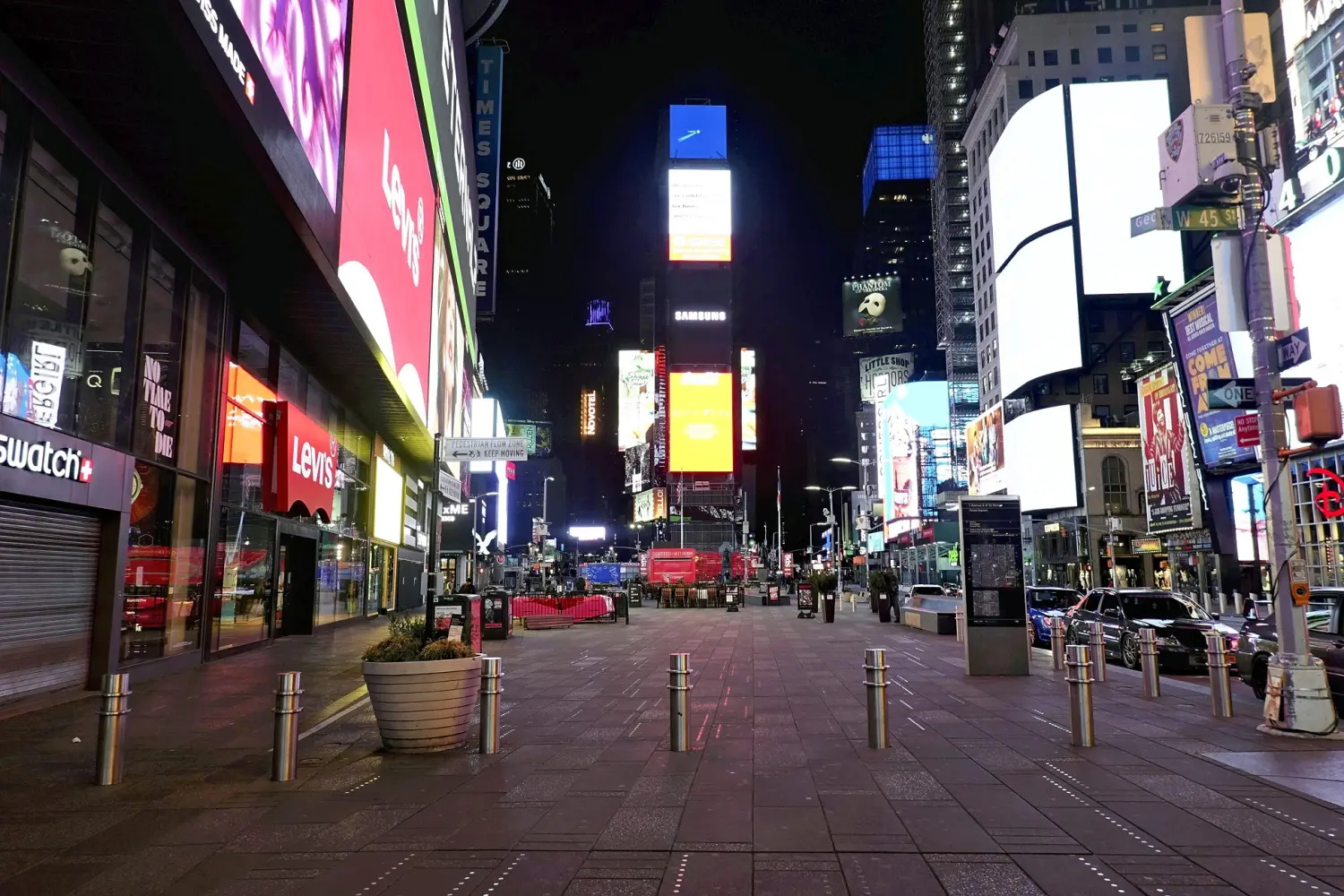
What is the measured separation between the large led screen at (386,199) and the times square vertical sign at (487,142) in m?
25.8

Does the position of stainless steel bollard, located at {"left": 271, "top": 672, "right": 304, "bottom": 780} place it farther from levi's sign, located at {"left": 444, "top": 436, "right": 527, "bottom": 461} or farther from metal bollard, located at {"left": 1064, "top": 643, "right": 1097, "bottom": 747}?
metal bollard, located at {"left": 1064, "top": 643, "right": 1097, "bottom": 747}

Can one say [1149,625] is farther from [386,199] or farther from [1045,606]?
[386,199]

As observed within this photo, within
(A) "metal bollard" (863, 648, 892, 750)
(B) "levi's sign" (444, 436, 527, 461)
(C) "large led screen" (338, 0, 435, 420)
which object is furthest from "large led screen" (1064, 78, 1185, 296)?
(A) "metal bollard" (863, 648, 892, 750)

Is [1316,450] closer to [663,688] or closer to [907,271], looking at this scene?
[663,688]

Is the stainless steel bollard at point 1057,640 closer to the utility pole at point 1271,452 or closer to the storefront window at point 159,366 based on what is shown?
the utility pole at point 1271,452

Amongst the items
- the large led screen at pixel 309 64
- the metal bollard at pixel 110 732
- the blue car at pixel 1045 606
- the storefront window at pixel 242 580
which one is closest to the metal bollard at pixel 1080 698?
the metal bollard at pixel 110 732

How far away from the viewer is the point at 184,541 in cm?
1623

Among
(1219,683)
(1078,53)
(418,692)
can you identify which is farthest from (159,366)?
(1078,53)

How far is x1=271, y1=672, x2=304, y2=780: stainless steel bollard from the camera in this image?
776 cm

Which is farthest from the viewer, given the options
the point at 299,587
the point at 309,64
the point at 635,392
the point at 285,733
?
the point at 635,392

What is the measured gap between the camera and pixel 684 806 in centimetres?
680

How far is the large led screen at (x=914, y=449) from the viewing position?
111 m

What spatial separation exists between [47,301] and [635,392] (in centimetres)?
14601

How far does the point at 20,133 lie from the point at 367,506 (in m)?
22.3
